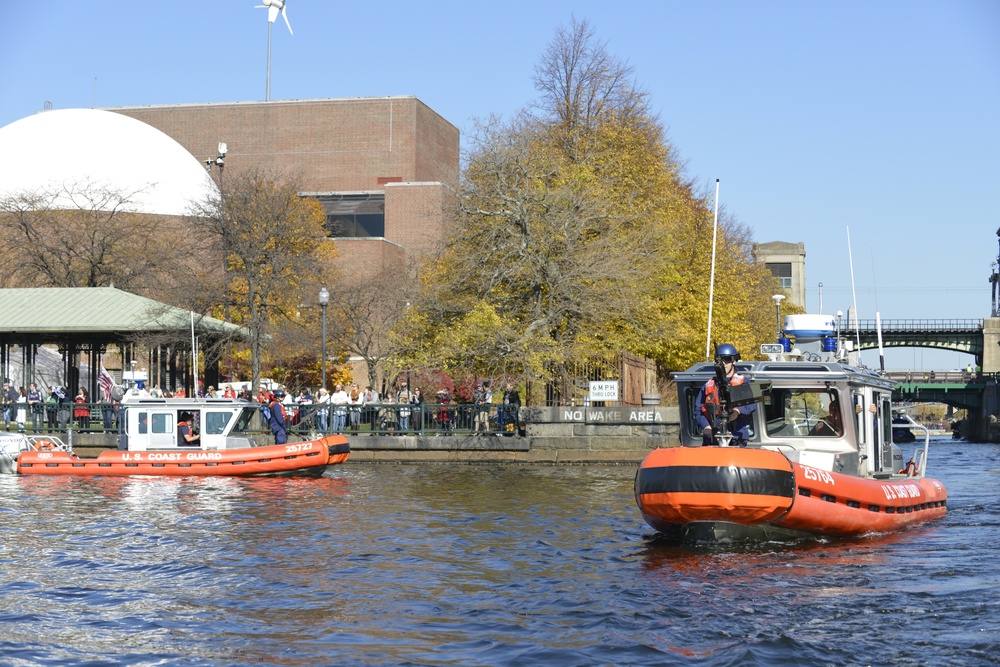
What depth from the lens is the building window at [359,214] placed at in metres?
88.2

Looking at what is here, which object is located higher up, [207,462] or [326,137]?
[326,137]

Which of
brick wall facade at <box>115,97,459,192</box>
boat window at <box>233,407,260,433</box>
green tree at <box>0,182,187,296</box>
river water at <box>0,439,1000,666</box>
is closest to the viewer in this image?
river water at <box>0,439,1000,666</box>

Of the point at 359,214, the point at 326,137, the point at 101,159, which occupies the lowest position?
the point at 359,214

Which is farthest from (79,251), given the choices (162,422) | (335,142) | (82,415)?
(335,142)

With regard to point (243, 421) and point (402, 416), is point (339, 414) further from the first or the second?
point (243, 421)

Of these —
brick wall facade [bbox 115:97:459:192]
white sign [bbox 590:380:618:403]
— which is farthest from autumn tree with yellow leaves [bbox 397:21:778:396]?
brick wall facade [bbox 115:97:459:192]

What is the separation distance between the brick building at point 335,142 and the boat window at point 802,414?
68.9 metres

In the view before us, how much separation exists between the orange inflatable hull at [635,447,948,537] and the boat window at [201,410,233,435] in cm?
1831

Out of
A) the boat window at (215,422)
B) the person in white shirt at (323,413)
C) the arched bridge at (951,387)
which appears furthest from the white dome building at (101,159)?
the arched bridge at (951,387)

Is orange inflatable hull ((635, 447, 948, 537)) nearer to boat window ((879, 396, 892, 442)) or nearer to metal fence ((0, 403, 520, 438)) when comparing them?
boat window ((879, 396, 892, 442))

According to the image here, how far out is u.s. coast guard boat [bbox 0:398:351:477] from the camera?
31750 mm

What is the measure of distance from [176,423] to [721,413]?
19891 mm

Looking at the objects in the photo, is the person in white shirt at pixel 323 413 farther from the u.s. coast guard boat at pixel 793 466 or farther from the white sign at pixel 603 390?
the u.s. coast guard boat at pixel 793 466

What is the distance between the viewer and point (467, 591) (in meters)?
14.0
